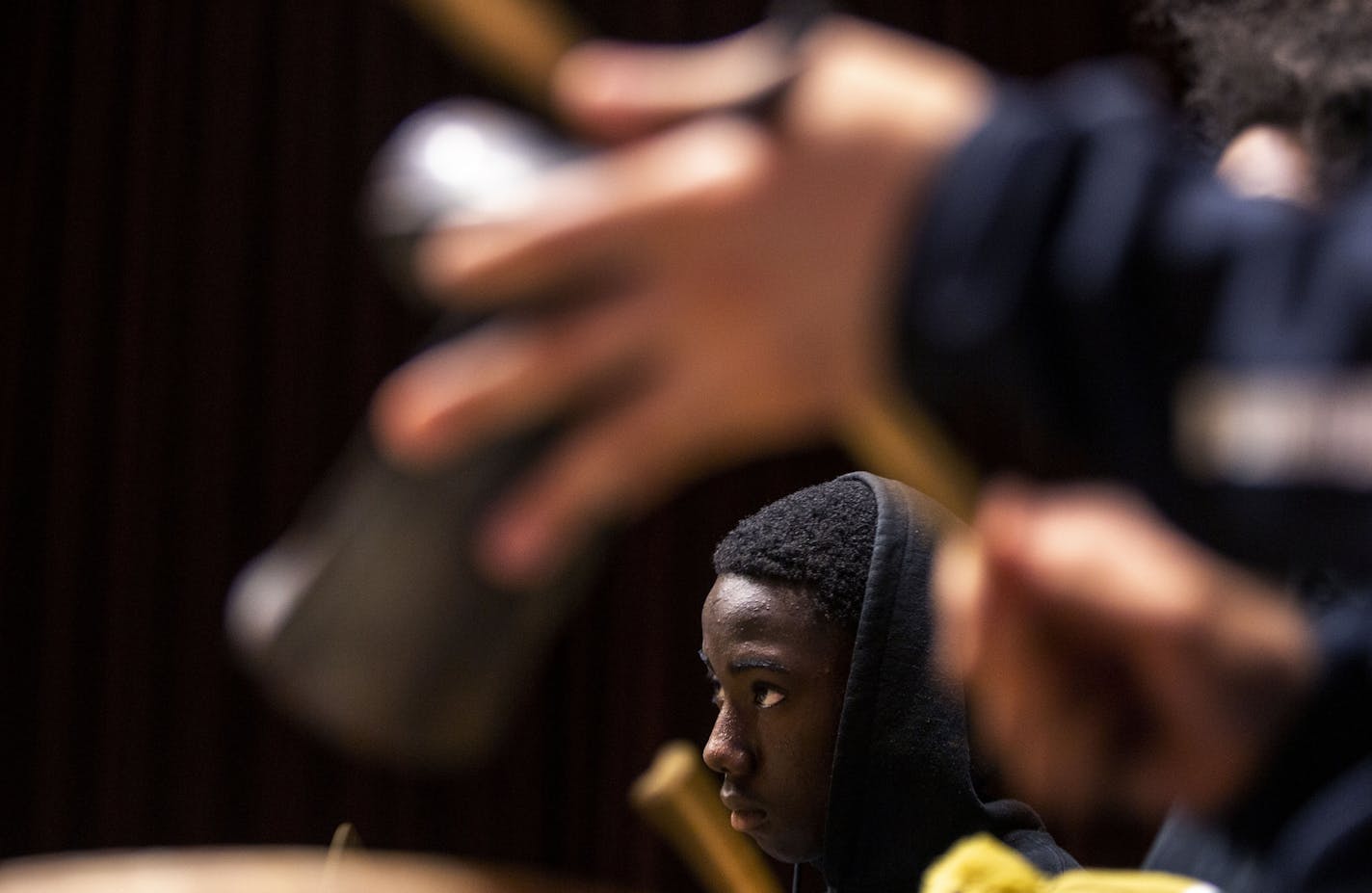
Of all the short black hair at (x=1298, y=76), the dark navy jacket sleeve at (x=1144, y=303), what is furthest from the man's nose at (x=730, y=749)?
the dark navy jacket sleeve at (x=1144, y=303)

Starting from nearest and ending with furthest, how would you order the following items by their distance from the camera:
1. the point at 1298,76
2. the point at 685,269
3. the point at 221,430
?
the point at 685,269 → the point at 1298,76 → the point at 221,430

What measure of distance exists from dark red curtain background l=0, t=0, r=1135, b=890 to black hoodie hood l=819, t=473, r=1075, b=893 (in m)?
1.10

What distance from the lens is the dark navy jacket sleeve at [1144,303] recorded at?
1.00 ft

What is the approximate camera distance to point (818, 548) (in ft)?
3.84

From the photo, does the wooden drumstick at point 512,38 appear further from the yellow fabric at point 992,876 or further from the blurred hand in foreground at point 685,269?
the yellow fabric at point 992,876

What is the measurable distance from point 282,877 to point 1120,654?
0.23 m

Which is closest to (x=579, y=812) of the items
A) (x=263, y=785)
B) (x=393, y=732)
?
(x=263, y=785)

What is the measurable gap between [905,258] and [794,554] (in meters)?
0.87

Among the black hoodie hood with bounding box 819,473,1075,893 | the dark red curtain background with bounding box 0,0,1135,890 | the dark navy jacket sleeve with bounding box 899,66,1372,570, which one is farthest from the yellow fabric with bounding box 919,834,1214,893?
the dark red curtain background with bounding box 0,0,1135,890

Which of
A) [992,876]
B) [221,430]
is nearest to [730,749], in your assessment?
[992,876]

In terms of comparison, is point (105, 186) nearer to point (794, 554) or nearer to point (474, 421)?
point (794, 554)

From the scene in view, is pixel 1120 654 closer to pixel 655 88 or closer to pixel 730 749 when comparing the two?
pixel 655 88

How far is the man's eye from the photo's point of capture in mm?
1115

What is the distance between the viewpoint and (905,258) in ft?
1.01
